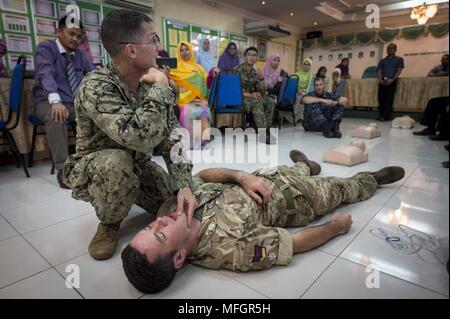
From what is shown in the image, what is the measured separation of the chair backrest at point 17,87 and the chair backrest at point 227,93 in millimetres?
1879

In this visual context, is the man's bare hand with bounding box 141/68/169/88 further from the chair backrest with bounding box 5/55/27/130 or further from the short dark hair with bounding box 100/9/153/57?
the chair backrest with bounding box 5/55/27/130

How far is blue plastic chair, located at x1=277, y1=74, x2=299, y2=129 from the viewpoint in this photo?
445 centimetres

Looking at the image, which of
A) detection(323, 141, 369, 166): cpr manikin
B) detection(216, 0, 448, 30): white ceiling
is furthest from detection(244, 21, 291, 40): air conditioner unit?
detection(323, 141, 369, 166): cpr manikin

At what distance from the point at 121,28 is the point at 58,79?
1.57 meters

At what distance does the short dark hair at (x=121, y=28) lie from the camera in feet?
3.38

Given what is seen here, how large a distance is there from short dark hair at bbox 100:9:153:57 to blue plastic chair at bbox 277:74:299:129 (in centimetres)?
366

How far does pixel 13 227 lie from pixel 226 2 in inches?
244

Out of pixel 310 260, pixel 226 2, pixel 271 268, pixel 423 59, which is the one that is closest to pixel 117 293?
pixel 271 268

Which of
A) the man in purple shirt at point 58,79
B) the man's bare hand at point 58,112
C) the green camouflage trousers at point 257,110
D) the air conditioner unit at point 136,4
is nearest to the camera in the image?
the man's bare hand at point 58,112

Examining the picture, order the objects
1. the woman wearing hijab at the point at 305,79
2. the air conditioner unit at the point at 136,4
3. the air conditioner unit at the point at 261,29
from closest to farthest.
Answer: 1. the air conditioner unit at the point at 136,4
2. the woman wearing hijab at the point at 305,79
3. the air conditioner unit at the point at 261,29

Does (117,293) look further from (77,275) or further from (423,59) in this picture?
(423,59)

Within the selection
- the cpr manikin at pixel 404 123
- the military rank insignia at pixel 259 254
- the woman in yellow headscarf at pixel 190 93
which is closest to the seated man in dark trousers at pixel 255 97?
the woman in yellow headscarf at pixel 190 93

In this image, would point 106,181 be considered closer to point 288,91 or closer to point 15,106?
point 15,106

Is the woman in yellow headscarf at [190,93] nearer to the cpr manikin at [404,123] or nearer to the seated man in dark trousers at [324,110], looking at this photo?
the seated man in dark trousers at [324,110]
